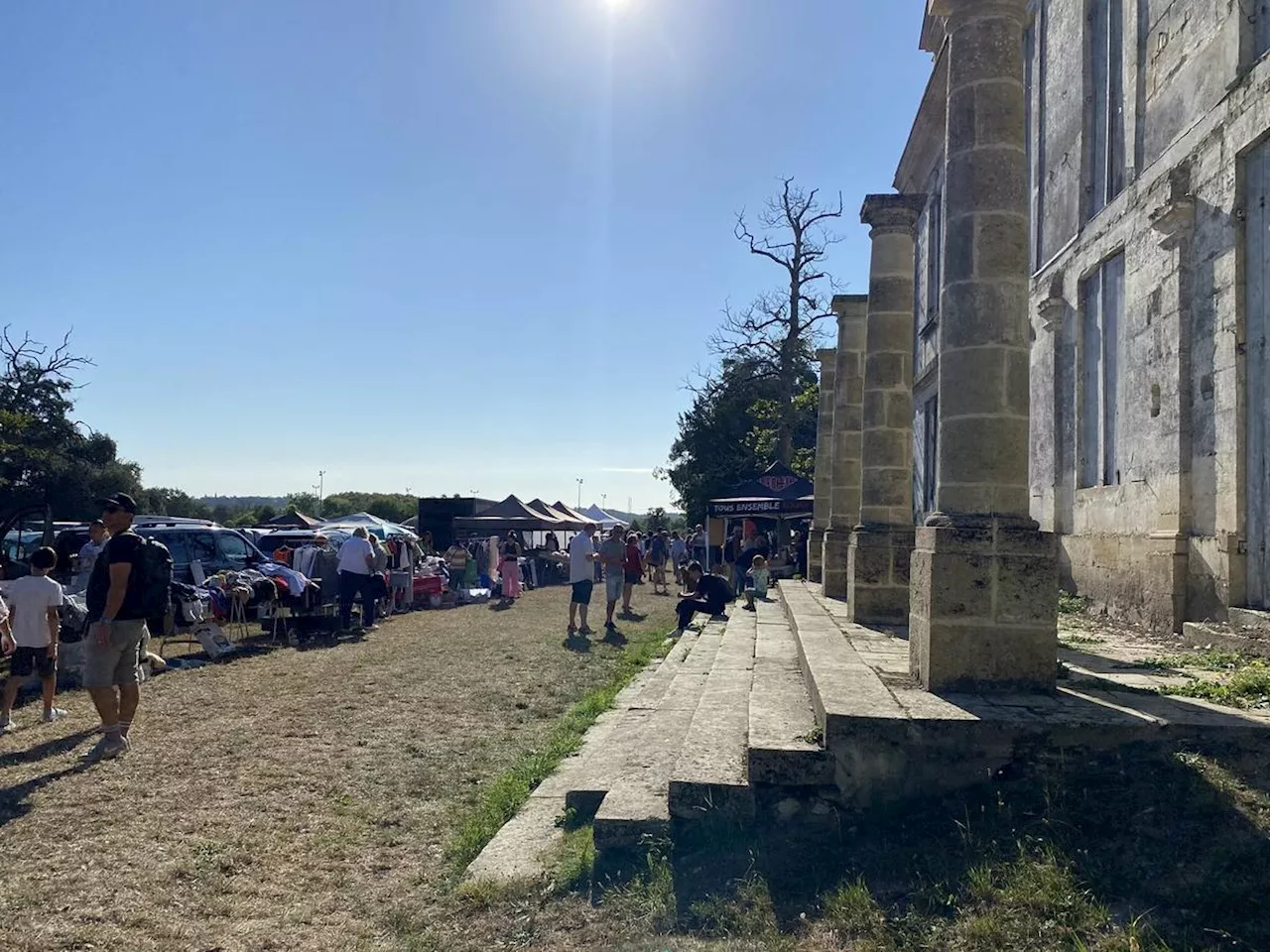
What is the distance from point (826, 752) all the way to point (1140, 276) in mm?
7317

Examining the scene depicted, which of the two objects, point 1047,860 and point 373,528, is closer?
point 1047,860

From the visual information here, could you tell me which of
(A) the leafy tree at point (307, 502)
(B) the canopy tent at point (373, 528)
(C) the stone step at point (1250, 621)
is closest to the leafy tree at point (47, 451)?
(B) the canopy tent at point (373, 528)

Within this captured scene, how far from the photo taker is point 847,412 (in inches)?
535

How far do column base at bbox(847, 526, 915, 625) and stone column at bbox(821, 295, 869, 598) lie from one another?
3612mm

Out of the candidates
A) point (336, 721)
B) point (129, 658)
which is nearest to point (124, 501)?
point (129, 658)

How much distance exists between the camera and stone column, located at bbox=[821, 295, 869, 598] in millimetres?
13000

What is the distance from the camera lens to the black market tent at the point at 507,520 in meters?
26.6

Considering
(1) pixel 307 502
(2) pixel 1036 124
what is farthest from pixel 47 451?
(1) pixel 307 502

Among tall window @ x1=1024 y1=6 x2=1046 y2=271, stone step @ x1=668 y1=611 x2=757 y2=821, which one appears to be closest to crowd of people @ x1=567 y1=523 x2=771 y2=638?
stone step @ x1=668 y1=611 x2=757 y2=821

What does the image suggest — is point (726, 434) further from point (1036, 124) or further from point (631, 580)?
point (1036, 124)

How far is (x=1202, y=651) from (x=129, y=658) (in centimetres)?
829

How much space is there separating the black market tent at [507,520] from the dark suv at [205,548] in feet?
39.6

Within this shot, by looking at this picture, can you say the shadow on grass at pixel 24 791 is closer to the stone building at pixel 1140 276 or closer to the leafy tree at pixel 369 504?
the stone building at pixel 1140 276

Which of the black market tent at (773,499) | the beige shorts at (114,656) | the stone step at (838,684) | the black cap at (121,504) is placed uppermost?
the black market tent at (773,499)
